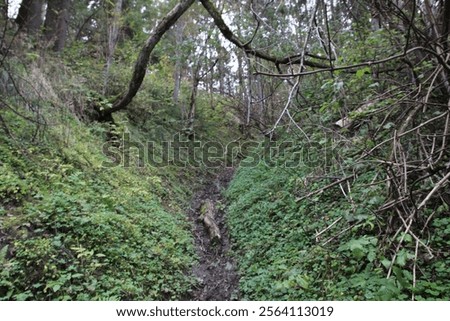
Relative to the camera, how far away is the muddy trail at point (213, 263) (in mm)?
4430

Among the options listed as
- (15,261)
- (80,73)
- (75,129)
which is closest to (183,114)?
(80,73)

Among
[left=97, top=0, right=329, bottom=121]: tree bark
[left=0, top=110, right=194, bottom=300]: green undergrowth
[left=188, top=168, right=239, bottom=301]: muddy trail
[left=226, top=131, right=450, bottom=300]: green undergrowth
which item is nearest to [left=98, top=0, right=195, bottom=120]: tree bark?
[left=97, top=0, right=329, bottom=121]: tree bark

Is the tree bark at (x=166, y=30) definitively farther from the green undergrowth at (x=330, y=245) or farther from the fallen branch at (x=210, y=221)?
the fallen branch at (x=210, y=221)

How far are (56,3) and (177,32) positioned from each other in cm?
599

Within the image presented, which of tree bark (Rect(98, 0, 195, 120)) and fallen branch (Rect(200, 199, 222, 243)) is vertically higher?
tree bark (Rect(98, 0, 195, 120))

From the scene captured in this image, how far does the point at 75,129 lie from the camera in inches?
286

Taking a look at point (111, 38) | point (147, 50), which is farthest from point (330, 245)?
point (111, 38)

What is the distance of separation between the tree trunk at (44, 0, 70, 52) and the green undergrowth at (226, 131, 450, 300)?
8.02m

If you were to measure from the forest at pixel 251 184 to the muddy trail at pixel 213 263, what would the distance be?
1.1 inches

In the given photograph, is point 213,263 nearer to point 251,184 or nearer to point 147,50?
point 251,184

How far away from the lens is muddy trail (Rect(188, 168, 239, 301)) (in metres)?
4.43

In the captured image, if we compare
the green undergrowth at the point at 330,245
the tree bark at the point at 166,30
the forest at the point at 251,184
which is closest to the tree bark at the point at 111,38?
the forest at the point at 251,184

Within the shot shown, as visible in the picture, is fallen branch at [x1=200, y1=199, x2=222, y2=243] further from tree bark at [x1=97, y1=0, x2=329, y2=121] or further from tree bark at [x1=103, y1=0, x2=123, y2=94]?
tree bark at [x1=103, y1=0, x2=123, y2=94]

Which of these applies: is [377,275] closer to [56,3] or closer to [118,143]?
[118,143]
